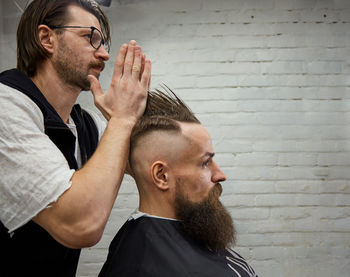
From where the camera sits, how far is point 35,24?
1.33 meters

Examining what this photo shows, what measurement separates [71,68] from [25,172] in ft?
1.61

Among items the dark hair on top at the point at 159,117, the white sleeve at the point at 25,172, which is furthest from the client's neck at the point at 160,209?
the white sleeve at the point at 25,172

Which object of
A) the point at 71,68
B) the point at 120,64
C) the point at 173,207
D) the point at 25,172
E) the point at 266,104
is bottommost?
the point at 266,104

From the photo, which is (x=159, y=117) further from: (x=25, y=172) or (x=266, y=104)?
(x=266, y=104)

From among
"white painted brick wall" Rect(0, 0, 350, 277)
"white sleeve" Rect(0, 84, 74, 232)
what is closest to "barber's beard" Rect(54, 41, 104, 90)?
"white sleeve" Rect(0, 84, 74, 232)

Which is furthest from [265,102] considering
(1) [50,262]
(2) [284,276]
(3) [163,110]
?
(1) [50,262]

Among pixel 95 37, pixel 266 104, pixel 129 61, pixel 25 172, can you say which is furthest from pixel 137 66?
pixel 266 104

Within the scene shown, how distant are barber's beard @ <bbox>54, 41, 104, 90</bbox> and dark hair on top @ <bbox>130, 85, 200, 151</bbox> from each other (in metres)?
0.25

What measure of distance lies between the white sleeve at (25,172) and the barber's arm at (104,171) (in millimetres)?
31

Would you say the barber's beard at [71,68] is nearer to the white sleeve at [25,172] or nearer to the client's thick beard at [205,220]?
the white sleeve at [25,172]

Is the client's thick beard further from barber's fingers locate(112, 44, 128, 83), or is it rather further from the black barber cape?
barber's fingers locate(112, 44, 128, 83)

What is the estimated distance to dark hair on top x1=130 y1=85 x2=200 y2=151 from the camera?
3.88 feet

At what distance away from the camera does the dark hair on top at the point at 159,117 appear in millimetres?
1183

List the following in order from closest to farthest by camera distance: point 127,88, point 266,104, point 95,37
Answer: point 127,88 → point 95,37 → point 266,104
